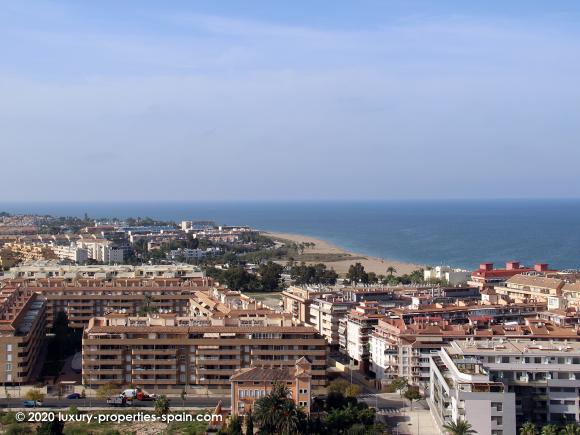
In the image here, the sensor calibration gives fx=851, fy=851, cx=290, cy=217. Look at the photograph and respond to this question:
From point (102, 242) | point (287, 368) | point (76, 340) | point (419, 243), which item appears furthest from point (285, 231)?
point (287, 368)

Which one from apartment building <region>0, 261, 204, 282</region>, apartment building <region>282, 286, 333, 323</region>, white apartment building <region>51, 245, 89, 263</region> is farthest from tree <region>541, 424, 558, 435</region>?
white apartment building <region>51, 245, 89, 263</region>

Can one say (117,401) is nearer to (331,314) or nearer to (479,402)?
(479,402)

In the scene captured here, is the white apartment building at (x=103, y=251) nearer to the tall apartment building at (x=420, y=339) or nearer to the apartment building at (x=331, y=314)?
the apartment building at (x=331, y=314)

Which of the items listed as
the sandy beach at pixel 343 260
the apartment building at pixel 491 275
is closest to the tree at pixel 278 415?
the apartment building at pixel 491 275

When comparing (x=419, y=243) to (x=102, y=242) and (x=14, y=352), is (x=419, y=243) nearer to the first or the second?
(x=102, y=242)

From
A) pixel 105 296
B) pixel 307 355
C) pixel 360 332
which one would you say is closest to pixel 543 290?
pixel 360 332
